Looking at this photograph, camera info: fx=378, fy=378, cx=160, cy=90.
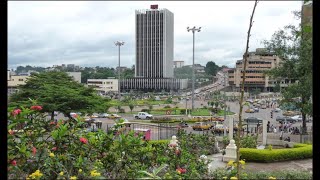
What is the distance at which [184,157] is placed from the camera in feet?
23.7

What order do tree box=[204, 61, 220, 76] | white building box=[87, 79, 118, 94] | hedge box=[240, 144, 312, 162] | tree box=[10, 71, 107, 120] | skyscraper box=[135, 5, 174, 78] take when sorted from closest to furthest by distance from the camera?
hedge box=[240, 144, 312, 162] < tree box=[10, 71, 107, 120] < skyscraper box=[135, 5, 174, 78] < white building box=[87, 79, 118, 94] < tree box=[204, 61, 220, 76]

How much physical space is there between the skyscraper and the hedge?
61334 millimetres

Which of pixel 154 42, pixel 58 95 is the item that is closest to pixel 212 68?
pixel 154 42

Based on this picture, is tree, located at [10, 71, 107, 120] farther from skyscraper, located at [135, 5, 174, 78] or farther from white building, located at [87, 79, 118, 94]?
white building, located at [87, 79, 118, 94]

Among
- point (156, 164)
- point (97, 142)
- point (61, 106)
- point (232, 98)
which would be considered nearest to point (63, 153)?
point (97, 142)

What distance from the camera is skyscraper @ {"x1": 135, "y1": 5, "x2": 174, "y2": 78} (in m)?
72.8

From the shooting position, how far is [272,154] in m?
12.0

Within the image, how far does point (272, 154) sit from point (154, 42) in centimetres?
6558

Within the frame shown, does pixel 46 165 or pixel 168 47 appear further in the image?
pixel 168 47

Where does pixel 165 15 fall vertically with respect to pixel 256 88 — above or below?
above

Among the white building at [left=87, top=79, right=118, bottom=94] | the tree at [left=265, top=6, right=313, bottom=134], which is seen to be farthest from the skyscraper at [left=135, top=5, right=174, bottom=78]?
the tree at [left=265, top=6, right=313, bottom=134]

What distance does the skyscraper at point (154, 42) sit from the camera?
239 ft

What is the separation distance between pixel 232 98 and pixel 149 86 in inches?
1026

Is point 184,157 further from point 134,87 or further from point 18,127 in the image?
point 134,87
